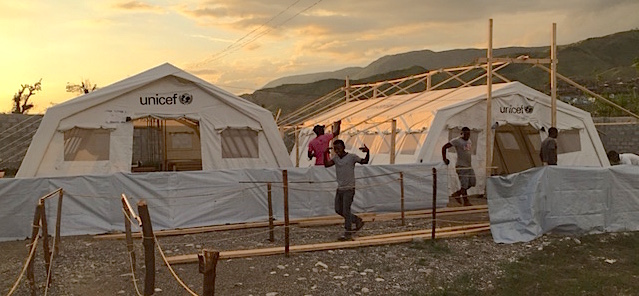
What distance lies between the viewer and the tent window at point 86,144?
13914 millimetres

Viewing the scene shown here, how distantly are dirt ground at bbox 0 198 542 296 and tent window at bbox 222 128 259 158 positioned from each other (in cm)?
442

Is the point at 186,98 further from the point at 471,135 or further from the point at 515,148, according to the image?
the point at 515,148

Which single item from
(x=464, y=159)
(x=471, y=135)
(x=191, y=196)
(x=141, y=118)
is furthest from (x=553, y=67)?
(x=141, y=118)

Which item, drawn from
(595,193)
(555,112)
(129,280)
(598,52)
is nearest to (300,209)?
(129,280)

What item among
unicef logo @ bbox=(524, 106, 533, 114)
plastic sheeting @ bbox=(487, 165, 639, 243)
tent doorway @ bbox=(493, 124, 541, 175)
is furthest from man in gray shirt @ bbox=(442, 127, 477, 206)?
tent doorway @ bbox=(493, 124, 541, 175)

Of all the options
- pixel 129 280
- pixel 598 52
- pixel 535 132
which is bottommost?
pixel 129 280

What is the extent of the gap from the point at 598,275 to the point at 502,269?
130 cm

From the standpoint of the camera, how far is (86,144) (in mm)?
13992

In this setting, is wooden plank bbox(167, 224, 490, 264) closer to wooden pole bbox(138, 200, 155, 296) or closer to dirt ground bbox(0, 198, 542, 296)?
dirt ground bbox(0, 198, 542, 296)

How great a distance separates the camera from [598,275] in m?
8.10

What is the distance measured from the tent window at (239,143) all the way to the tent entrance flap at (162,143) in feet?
24.1

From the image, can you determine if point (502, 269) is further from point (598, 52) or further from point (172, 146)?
point (598, 52)

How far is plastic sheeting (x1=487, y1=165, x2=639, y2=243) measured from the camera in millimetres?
10500

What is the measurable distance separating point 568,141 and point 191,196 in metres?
11.9
